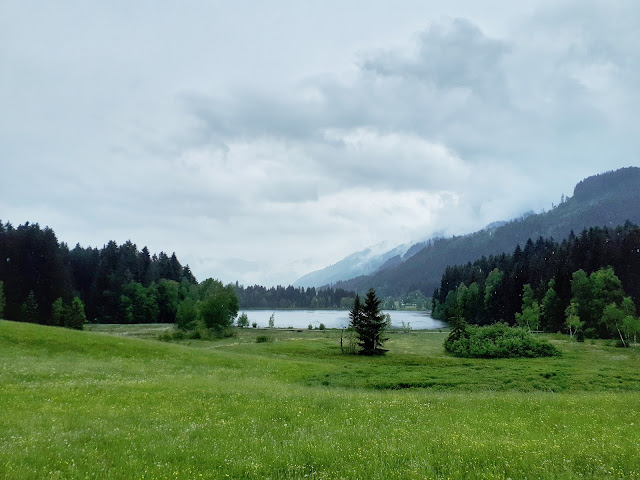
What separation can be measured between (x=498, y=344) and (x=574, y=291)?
50363mm

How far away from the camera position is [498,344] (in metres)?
65.2

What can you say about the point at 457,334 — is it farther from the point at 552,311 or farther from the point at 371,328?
the point at 552,311

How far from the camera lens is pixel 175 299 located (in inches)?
6033

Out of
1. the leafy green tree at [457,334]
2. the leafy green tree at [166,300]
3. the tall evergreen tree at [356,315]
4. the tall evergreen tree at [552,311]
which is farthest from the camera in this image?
the leafy green tree at [166,300]

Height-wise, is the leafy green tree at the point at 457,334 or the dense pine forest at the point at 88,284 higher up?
the dense pine forest at the point at 88,284

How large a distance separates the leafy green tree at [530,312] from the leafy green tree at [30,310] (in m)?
140

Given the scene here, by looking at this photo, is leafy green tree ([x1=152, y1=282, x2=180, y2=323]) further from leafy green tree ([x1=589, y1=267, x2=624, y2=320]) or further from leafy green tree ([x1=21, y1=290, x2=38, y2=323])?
leafy green tree ([x1=589, y1=267, x2=624, y2=320])

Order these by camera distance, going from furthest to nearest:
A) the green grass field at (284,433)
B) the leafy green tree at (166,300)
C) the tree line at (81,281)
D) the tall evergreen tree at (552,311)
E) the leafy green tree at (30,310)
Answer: the leafy green tree at (166,300)
the tree line at (81,281)
the leafy green tree at (30,310)
the tall evergreen tree at (552,311)
the green grass field at (284,433)

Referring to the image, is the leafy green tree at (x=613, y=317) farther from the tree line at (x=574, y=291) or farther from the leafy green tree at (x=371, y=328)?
the leafy green tree at (x=371, y=328)

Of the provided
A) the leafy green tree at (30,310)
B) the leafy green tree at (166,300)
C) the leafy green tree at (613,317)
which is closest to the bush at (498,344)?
the leafy green tree at (613,317)

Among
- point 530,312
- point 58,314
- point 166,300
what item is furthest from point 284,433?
point 166,300

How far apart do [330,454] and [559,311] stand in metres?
119

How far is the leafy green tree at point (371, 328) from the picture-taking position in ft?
218

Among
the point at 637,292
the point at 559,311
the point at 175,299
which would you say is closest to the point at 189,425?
the point at 559,311
